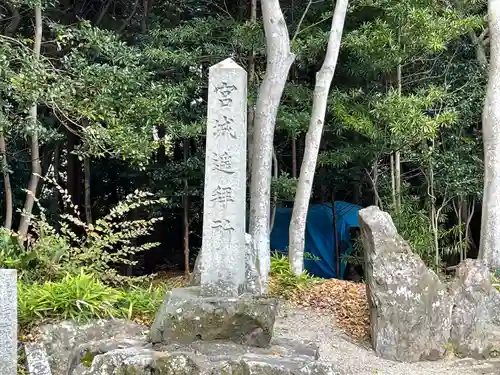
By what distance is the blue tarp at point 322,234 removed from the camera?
40.5 feet

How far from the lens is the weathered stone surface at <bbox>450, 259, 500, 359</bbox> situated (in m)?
6.39

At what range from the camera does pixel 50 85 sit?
7391 millimetres

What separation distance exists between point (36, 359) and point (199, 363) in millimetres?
2004

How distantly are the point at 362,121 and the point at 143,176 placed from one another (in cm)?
520

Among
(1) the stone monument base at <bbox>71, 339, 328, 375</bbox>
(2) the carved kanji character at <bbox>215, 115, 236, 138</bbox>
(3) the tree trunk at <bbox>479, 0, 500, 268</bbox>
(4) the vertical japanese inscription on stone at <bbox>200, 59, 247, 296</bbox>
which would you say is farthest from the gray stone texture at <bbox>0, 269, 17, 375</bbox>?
(3) the tree trunk at <bbox>479, 0, 500, 268</bbox>

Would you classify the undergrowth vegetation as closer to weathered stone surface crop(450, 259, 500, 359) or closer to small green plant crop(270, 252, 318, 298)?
small green plant crop(270, 252, 318, 298)

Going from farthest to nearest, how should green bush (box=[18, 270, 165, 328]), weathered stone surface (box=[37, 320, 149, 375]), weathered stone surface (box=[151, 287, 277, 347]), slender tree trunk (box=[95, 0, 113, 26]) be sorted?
slender tree trunk (box=[95, 0, 113, 26])
green bush (box=[18, 270, 165, 328])
weathered stone surface (box=[37, 320, 149, 375])
weathered stone surface (box=[151, 287, 277, 347])

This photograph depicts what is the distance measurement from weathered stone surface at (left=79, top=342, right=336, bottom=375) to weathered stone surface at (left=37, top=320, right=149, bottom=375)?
1.36 m

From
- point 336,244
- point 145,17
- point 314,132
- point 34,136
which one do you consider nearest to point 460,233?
point 336,244

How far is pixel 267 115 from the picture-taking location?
8359 millimetres

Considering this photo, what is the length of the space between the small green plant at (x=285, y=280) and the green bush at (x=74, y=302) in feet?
8.02

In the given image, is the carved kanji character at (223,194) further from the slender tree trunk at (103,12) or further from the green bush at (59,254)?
the slender tree trunk at (103,12)

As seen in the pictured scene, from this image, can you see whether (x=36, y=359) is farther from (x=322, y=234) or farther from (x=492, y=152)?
(x=322, y=234)

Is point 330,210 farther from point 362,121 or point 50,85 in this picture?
point 50,85
